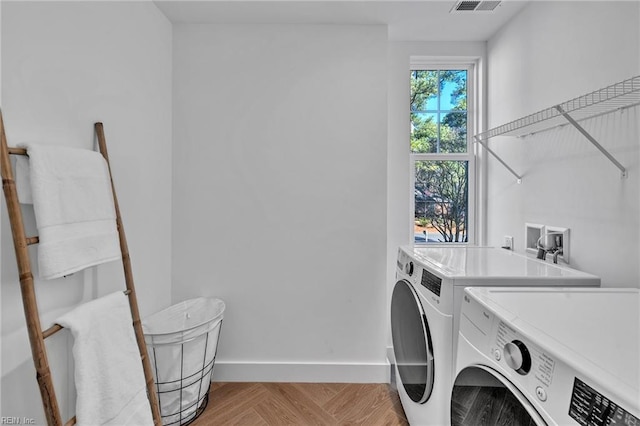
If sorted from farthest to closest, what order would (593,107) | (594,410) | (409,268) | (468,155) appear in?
(468,155), (409,268), (593,107), (594,410)

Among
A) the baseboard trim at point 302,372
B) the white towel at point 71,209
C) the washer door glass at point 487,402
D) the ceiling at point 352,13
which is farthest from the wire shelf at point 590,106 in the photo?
the white towel at point 71,209

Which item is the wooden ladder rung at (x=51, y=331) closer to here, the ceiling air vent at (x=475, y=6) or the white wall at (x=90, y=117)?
the white wall at (x=90, y=117)

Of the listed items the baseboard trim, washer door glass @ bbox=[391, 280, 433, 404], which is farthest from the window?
the baseboard trim

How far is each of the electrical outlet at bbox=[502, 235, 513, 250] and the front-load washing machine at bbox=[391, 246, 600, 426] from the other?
1.04ft

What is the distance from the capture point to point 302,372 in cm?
195

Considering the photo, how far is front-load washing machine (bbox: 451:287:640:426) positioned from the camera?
0.52 meters

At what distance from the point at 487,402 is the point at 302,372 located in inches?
53.3

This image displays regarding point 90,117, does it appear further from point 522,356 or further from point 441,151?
point 441,151

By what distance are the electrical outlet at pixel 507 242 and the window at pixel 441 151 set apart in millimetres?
323

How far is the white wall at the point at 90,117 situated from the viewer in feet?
3.26

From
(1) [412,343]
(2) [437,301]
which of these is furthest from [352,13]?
(1) [412,343]

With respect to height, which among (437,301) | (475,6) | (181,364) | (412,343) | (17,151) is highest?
(475,6)

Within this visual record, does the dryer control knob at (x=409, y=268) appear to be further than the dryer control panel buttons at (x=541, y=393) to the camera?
Yes

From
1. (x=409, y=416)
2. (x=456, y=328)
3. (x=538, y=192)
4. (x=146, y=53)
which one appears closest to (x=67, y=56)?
(x=146, y=53)
